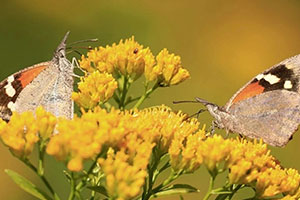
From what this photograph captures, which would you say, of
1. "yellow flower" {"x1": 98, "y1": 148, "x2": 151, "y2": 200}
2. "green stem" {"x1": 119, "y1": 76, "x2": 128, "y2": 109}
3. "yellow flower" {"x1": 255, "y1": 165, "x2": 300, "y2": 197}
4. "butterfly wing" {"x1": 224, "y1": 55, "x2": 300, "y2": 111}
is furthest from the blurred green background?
"yellow flower" {"x1": 98, "y1": 148, "x2": 151, "y2": 200}

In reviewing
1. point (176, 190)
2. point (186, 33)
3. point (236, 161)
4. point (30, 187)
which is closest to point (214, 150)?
point (236, 161)

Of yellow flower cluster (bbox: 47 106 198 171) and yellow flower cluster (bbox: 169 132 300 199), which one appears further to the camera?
yellow flower cluster (bbox: 169 132 300 199)

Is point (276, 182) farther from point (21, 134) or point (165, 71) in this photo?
point (21, 134)

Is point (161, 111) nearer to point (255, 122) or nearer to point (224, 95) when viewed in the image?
point (255, 122)

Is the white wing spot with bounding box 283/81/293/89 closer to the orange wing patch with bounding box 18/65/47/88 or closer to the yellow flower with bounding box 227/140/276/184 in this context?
the yellow flower with bounding box 227/140/276/184

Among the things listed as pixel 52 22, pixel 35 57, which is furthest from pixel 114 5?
pixel 35 57

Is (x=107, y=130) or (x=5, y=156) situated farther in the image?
(x=5, y=156)

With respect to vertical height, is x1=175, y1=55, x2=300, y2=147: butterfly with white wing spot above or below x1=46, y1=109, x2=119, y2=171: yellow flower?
above

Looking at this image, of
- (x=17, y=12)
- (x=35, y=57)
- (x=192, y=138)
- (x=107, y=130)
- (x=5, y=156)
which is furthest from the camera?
Result: (x=17, y=12)
